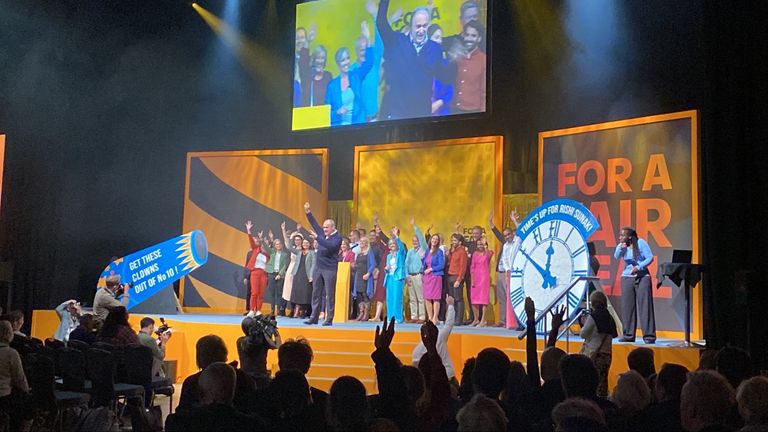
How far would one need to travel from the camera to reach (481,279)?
37.7 ft

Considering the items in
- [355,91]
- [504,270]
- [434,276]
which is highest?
[355,91]

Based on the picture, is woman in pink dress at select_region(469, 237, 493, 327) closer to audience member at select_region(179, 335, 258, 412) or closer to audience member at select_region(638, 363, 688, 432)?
audience member at select_region(179, 335, 258, 412)

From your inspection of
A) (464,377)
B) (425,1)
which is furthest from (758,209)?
(425,1)

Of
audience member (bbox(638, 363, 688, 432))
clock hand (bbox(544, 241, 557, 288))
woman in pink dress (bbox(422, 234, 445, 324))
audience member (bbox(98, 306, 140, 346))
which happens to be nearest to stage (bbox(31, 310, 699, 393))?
clock hand (bbox(544, 241, 557, 288))

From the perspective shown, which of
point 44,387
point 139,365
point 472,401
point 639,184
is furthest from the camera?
point 639,184

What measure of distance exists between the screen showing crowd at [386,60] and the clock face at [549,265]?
12.6 ft

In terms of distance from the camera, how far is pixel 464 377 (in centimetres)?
427

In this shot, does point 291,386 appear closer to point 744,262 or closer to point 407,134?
point 744,262

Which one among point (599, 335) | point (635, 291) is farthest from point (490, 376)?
point (635, 291)

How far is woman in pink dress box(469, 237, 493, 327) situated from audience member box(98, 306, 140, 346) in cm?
614

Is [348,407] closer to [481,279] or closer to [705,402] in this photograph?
[705,402]

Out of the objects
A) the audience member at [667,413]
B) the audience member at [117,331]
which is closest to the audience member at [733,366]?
the audience member at [667,413]

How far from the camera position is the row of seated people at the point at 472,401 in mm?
2848

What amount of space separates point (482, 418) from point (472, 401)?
0.10 m
